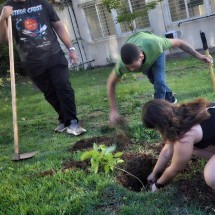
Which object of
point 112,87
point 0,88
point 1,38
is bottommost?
point 0,88

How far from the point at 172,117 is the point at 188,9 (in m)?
11.2

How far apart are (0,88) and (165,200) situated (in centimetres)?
1121

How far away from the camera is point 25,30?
17.3 ft

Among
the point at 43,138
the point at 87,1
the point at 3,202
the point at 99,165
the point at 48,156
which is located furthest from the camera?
the point at 87,1

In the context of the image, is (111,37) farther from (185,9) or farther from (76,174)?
(76,174)

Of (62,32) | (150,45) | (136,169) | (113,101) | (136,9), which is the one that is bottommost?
(136,169)

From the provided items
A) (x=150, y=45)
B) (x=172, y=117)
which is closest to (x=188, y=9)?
(x=150, y=45)

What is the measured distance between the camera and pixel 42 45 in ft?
17.4

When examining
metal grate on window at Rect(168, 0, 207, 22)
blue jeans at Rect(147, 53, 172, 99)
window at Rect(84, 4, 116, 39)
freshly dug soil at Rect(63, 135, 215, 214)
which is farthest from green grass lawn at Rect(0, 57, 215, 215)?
window at Rect(84, 4, 116, 39)

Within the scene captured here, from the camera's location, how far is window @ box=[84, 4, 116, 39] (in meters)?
14.8

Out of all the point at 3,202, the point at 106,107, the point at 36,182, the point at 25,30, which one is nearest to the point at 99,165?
the point at 36,182

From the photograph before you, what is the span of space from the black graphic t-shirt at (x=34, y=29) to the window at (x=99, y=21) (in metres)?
9.72

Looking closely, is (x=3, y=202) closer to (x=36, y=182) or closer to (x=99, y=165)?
(x=36, y=182)

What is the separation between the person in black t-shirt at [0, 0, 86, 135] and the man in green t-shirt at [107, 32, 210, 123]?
49.8 inches
